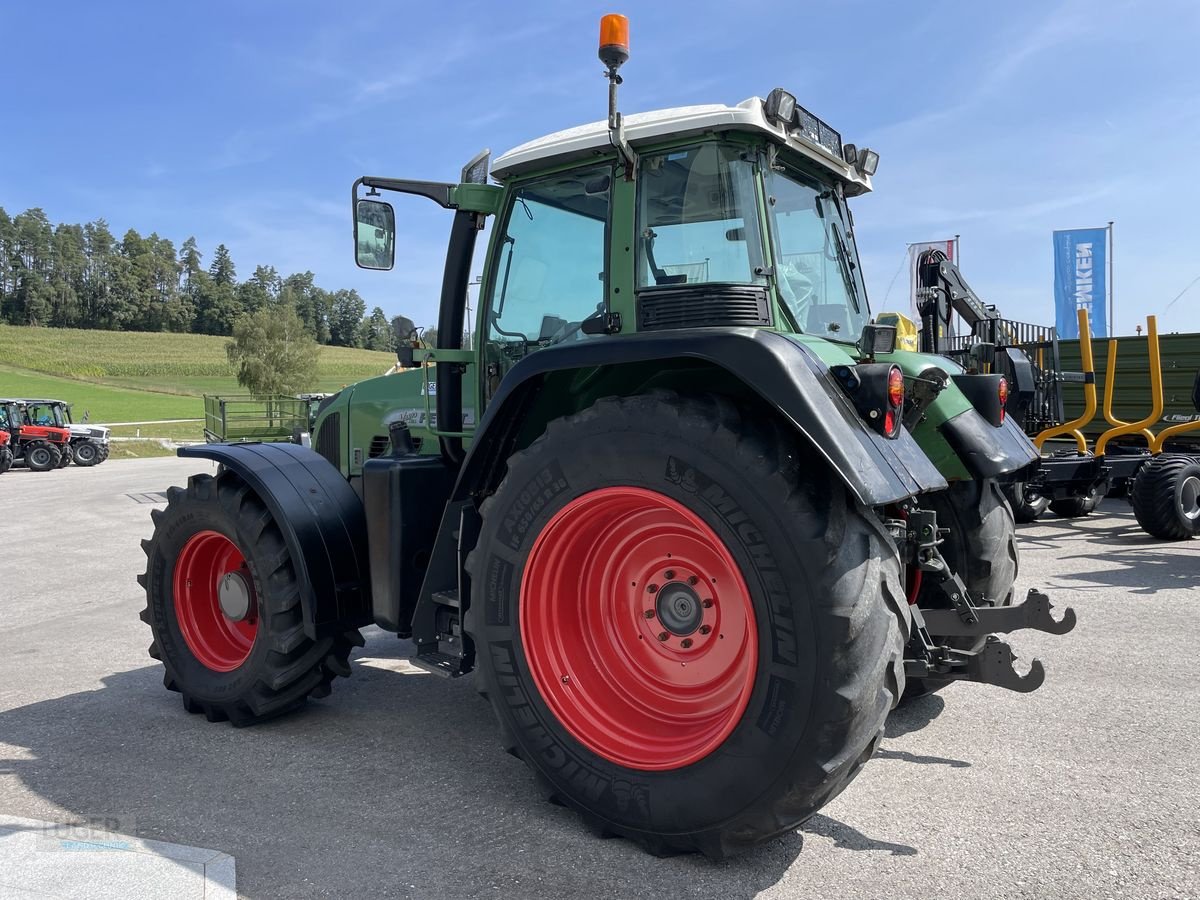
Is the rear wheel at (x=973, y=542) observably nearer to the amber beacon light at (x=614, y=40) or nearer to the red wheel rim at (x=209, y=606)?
the amber beacon light at (x=614, y=40)

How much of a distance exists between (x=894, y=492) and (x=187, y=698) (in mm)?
3383

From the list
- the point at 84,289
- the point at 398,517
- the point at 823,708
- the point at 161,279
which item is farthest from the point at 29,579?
the point at 161,279

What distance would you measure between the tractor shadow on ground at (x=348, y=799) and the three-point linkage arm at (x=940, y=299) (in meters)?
7.44

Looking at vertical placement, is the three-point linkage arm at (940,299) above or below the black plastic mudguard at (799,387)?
above

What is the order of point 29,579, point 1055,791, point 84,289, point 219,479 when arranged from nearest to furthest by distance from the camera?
1. point 1055,791
2. point 219,479
3. point 29,579
4. point 84,289

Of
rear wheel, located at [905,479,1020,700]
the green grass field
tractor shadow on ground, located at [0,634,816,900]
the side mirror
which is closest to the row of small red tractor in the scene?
the green grass field

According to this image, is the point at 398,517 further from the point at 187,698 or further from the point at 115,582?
the point at 115,582

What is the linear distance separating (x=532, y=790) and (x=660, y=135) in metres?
2.43

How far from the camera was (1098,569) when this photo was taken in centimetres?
734

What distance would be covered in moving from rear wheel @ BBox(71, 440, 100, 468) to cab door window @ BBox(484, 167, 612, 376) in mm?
27133

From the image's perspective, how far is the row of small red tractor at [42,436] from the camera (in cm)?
2455

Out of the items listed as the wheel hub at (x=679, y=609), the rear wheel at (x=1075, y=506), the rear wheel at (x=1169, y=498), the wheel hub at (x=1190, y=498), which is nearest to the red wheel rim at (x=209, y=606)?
the wheel hub at (x=679, y=609)

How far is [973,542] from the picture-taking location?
381cm

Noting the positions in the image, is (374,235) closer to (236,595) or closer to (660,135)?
(660,135)
